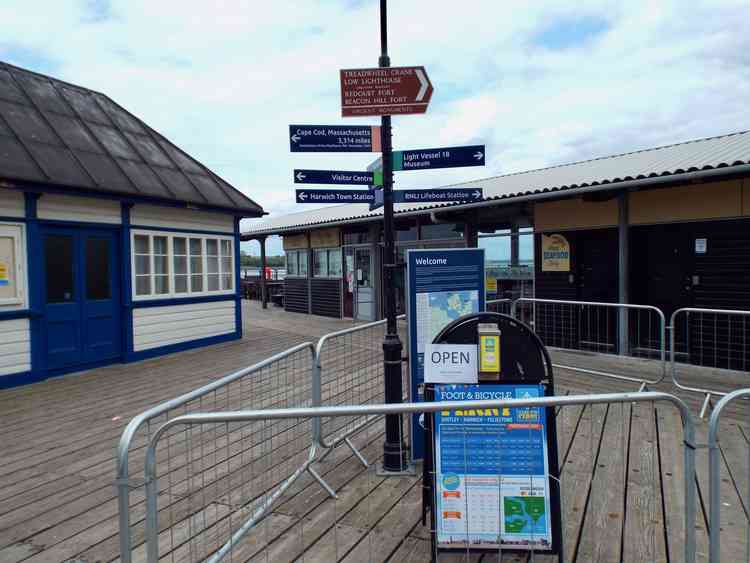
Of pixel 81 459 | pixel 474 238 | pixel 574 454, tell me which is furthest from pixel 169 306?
pixel 574 454

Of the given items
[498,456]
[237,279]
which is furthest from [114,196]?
[498,456]

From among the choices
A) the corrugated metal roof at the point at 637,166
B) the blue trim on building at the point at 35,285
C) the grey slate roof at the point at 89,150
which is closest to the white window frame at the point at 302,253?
the corrugated metal roof at the point at 637,166

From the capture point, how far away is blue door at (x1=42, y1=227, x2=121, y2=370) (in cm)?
765

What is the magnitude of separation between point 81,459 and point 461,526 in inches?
138

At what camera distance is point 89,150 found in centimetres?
866

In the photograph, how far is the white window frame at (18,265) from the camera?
7.03 metres

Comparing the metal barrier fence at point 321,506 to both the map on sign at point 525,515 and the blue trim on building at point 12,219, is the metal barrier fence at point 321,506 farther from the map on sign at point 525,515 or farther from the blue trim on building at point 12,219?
the blue trim on building at point 12,219

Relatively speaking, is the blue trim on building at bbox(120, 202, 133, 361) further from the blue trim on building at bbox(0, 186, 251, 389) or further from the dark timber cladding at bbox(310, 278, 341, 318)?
the dark timber cladding at bbox(310, 278, 341, 318)

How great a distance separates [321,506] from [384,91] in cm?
299

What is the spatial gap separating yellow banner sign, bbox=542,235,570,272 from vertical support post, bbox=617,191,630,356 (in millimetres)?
1092

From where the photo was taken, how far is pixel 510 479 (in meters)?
2.72

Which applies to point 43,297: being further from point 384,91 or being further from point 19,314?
point 384,91

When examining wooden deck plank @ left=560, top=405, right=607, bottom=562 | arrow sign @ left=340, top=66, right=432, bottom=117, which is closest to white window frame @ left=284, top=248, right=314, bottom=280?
wooden deck plank @ left=560, top=405, right=607, bottom=562

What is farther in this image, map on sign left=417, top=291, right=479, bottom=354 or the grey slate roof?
the grey slate roof
